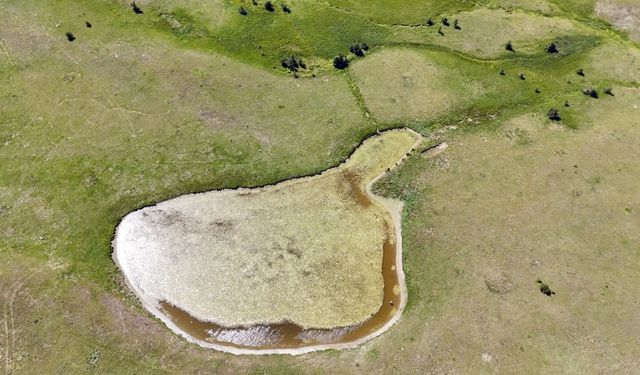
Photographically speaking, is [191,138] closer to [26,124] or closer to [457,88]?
[26,124]

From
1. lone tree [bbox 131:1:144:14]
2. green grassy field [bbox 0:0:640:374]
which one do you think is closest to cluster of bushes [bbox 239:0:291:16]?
green grassy field [bbox 0:0:640:374]

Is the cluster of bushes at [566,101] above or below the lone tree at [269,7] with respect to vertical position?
below

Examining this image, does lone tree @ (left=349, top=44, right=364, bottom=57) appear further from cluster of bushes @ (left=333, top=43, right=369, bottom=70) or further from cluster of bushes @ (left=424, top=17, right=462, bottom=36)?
cluster of bushes @ (left=424, top=17, right=462, bottom=36)

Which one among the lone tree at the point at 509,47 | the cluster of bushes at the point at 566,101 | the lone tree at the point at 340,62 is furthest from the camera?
the lone tree at the point at 509,47

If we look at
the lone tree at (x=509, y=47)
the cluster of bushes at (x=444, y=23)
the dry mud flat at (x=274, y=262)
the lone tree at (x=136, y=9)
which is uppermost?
the lone tree at (x=136, y=9)

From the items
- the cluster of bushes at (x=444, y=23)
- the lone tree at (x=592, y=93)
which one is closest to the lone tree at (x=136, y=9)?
the cluster of bushes at (x=444, y=23)

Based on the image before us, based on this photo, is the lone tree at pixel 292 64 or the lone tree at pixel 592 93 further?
the lone tree at pixel 292 64

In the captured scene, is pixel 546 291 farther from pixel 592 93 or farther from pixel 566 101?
pixel 592 93

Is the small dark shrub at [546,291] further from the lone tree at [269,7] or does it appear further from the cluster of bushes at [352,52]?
the lone tree at [269,7]

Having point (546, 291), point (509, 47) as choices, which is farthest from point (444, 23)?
point (546, 291)
